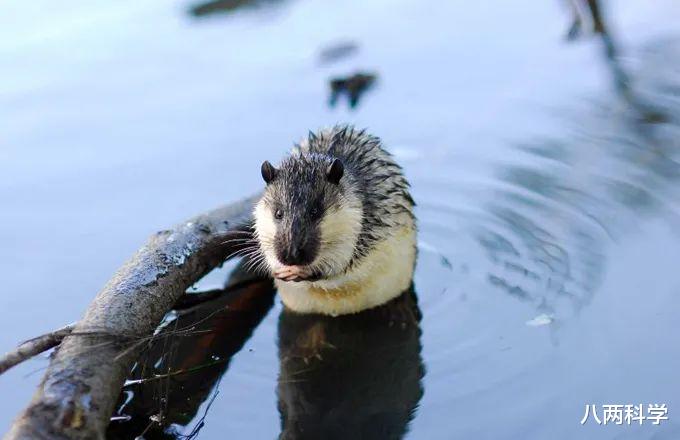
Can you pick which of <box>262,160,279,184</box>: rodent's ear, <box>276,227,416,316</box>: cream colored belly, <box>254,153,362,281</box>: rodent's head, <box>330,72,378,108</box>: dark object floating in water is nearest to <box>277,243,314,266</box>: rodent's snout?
<box>254,153,362,281</box>: rodent's head

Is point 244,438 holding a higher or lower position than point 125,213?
lower

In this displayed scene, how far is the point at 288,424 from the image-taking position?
5.47 m

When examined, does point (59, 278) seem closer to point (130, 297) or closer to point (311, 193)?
point (130, 297)

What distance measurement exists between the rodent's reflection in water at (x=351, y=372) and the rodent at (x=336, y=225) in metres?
0.12

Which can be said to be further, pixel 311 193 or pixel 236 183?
pixel 236 183

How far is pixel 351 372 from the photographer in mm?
5941

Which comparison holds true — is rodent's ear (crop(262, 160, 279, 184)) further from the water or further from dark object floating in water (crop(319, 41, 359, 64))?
dark object floating in water (crop(319, 41, 359, 64))

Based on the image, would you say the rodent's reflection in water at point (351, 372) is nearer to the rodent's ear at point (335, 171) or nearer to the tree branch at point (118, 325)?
the tree branch at point (118, 325)

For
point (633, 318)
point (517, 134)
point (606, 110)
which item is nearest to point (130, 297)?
point (633, 318)

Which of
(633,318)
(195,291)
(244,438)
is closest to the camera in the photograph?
(244,438)

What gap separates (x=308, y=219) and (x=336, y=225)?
0.61ft

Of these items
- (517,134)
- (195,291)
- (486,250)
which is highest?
(517,134)

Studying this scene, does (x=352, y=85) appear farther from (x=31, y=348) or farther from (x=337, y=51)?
(x=31, y=348)

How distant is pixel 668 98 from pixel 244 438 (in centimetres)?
498
